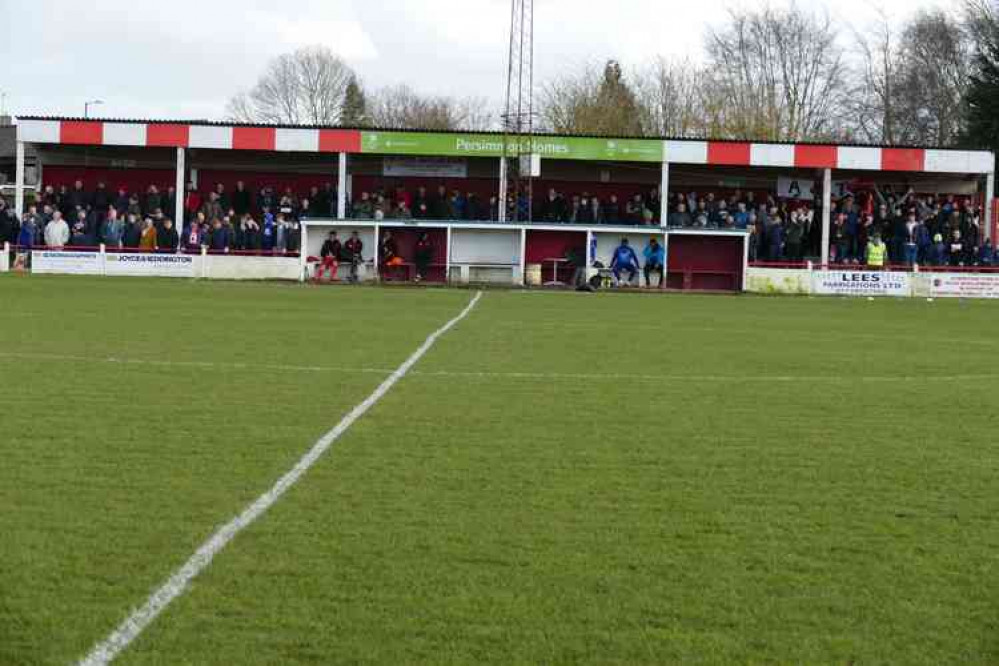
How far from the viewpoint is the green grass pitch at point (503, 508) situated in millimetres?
5148

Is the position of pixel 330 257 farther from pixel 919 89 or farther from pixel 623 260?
pixel 919 89

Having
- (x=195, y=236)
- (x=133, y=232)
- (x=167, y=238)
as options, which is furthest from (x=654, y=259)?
(x=133, y=232)

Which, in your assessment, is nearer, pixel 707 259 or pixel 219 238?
pixel 219 238

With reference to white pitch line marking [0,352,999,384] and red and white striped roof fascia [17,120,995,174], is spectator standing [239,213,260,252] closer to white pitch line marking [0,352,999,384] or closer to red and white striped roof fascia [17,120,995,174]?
red and white striped roof fascia [17,120,995,174]

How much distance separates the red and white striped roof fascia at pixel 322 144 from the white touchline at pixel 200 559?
3340cm

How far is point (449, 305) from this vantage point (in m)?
28.2

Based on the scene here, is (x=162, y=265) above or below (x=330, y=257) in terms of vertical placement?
below

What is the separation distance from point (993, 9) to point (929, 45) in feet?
15.0

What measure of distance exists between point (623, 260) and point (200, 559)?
34339 millimetres

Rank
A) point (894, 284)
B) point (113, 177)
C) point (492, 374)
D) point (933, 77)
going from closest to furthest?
point (492, 374) → point (894, 284) → point (113, 177) → point (933, 77)

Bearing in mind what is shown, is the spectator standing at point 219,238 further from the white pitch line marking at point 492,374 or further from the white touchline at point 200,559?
the white touchline at point 200,559

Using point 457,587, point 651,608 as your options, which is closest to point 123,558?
point 457,587

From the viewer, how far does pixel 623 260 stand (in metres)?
39.9

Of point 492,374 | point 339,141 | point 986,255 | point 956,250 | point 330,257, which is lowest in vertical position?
point 492,374
